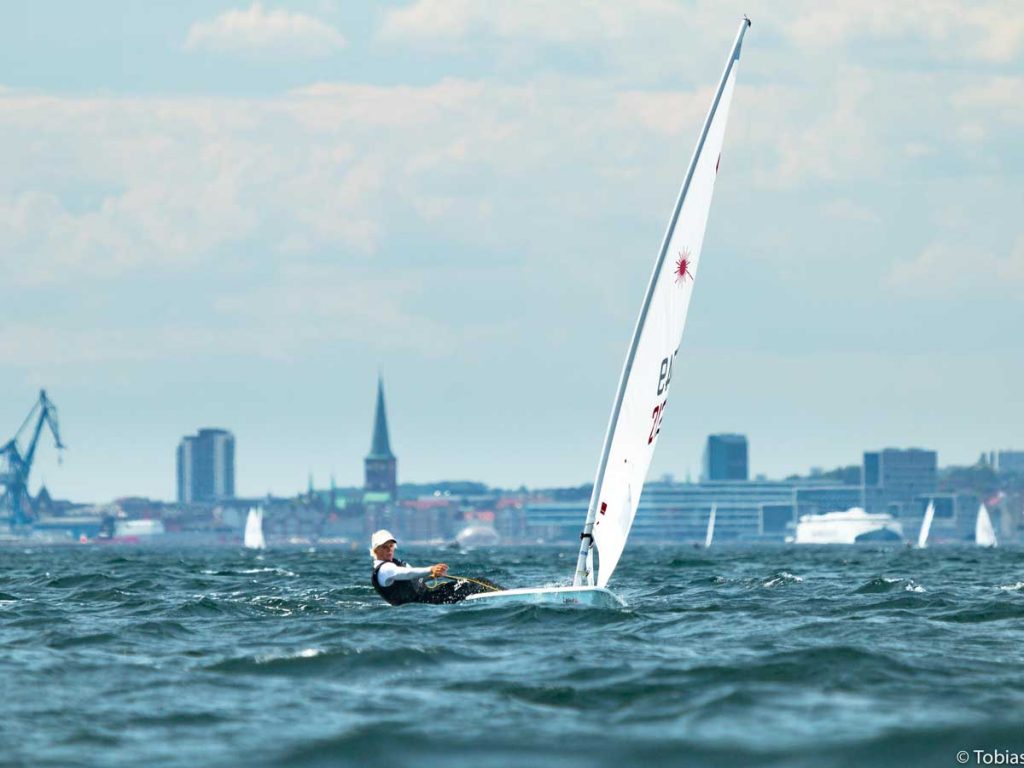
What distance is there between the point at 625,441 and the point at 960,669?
7.28 metres

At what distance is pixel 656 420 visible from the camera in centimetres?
2656

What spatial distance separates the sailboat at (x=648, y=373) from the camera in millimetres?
25234

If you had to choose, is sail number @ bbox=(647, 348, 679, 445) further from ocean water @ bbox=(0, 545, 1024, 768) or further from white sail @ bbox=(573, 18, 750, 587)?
ocean water @ bbox=(0, 545, 1024, 768)

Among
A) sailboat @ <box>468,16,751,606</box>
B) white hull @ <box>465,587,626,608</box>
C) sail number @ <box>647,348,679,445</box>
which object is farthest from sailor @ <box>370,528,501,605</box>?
sail number @ <box>647,348,679,445</box>

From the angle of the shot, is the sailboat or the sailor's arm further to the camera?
the sailor's arm

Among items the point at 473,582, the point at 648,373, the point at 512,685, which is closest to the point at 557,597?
the point at 473,582

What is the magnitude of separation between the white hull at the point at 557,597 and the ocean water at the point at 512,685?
1.30ft

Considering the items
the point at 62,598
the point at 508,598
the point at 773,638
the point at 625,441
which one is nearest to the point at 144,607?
the point at 62,598

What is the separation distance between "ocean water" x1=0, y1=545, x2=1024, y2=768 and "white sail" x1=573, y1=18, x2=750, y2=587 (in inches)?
53.6

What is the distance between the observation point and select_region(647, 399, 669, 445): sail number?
26395 millimetres

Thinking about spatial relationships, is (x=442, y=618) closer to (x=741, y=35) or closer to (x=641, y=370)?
(x=641, y=370)

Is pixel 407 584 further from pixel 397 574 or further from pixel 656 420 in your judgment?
pixel 656 420

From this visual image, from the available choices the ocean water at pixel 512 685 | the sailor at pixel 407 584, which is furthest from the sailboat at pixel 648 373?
the sailor at pixel 407 584

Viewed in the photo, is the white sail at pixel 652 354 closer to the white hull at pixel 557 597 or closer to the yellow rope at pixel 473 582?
the white hull at pixel 557 597
